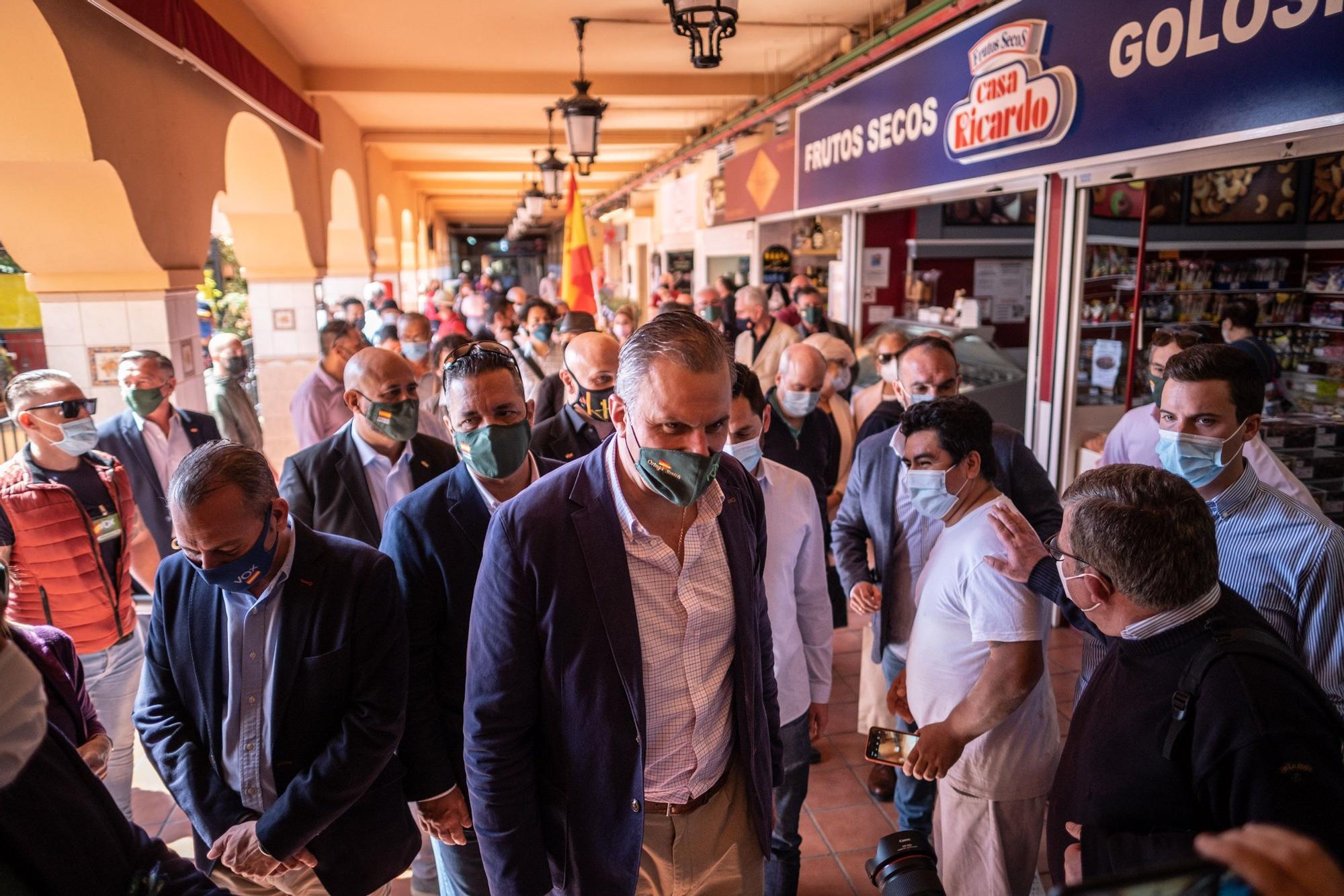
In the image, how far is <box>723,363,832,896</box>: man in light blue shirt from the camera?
2586 mm

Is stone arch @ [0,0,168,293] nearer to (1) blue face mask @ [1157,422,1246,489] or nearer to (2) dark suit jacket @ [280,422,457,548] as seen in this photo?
(2) dark suit jacket @ [280,422,457,548]

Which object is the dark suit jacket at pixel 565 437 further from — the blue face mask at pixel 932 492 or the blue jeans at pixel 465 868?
the blue jeans at pixel 465 868

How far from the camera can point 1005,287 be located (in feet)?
30.3

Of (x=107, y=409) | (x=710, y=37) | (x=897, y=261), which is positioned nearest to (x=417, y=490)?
(x=710, y=37)

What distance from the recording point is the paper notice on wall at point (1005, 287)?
360 inches

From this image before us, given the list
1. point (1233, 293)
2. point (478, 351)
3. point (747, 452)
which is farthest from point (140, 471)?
point (1233, 293)

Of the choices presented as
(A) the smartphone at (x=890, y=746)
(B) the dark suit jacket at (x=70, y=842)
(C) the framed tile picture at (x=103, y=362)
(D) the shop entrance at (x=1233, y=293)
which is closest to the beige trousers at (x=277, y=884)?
(B) the dark suit jacket at (x=70, y=842)

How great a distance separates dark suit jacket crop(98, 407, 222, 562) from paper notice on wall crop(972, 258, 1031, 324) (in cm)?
774

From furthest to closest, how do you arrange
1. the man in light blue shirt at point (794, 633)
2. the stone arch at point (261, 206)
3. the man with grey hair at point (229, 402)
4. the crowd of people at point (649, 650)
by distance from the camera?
the stone arch at point (261, 206), the man with grey hair at point (229, 402), the man in light blue shirt at point (794, 633), the crowd of people at point (649, 650)

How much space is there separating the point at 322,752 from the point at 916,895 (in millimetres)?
1340

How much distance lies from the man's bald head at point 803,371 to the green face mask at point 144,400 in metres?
2.86

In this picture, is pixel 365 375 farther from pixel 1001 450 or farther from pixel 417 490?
pixel 1001 450

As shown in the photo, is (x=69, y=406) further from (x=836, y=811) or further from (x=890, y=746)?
(x=836, y=811)

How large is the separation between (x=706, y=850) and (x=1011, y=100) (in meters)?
4.50
